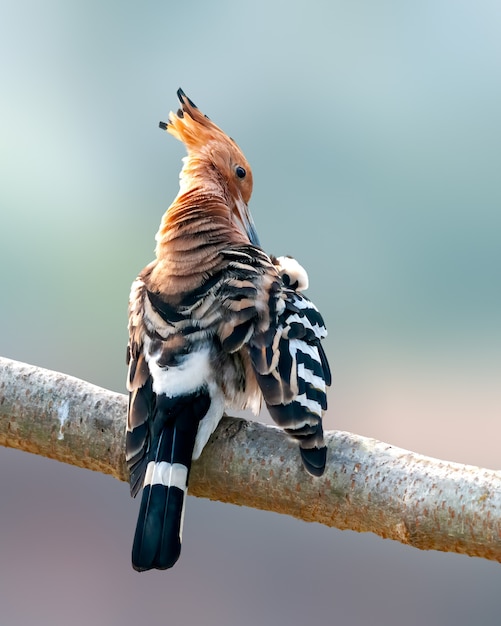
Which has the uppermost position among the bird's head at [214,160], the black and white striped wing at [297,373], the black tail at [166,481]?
the bird's head at [214,160]

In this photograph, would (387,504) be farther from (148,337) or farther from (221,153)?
(221,153)

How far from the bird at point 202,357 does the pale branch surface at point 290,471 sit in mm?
43

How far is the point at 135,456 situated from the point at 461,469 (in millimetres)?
512

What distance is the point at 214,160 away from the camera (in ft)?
7.13

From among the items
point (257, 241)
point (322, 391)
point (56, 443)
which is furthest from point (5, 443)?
point (257, 241)

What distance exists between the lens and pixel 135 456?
146cm

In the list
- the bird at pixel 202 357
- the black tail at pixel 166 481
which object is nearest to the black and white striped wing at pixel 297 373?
the bird at pixel 202 357

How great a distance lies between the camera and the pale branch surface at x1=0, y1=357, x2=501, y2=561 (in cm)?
127

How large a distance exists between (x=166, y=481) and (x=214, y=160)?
987 mm

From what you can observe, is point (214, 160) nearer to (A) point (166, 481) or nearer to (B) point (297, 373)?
(B) point (297, 373)

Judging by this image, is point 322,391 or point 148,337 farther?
point 148,337

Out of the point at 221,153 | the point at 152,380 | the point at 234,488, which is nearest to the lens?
the point at 234,488

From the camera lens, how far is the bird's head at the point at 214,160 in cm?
216

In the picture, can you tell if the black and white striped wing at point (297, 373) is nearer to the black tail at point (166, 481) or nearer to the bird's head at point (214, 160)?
the black tail at point (166, 481)
